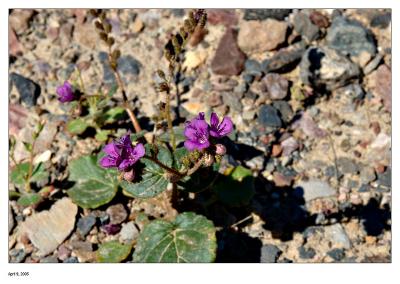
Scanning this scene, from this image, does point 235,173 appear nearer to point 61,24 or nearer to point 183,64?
point 183,64

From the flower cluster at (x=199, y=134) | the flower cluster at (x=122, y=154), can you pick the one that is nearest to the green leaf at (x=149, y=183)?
the flower cluster at (x=122, y=154)

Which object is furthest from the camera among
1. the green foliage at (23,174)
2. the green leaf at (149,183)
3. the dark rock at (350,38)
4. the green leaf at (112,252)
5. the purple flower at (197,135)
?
the dark rock at (350,38)

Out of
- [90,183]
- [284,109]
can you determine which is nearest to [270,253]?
[284,109]

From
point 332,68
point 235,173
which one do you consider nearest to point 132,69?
point 235,173

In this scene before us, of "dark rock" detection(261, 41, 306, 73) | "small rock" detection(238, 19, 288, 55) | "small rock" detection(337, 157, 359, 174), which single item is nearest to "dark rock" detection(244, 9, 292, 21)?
"small rock" detection(238, 19, 288, 55)

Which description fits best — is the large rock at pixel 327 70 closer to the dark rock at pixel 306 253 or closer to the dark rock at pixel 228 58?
the dark rock at pixel 228 58

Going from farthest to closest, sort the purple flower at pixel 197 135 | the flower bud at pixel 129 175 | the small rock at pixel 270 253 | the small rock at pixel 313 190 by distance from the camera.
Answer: the small rock at pixel 313 190 < the small rock at pixel 270 253 < the flower bud at pixel 129 175 < the purple flower at pixel 197 135

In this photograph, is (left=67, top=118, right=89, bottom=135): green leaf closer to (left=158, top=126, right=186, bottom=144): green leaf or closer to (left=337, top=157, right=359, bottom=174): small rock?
(left=158, top=126, right=186, bottom=144): green leaf
